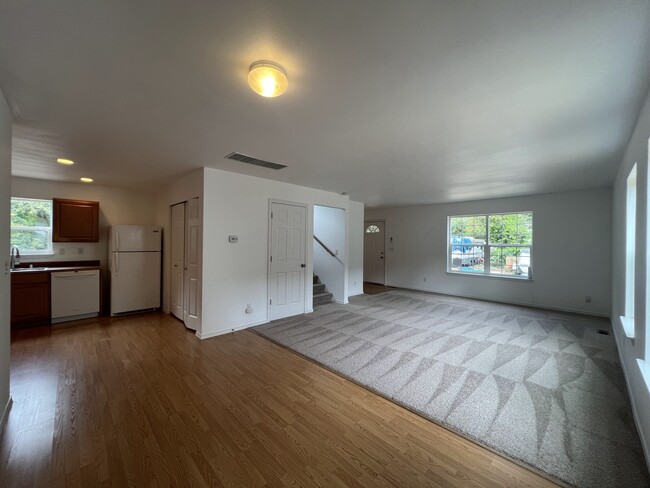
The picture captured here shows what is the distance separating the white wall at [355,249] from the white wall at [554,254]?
1959mm

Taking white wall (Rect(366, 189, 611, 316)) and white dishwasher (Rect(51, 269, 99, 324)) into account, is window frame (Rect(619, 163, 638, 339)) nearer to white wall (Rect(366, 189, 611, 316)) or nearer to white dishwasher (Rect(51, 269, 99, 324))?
white wall (Rect(366, 189, 611, 316))

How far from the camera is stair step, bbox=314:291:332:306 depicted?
576cm

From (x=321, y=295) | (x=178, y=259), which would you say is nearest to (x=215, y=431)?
(x=178, y=259)

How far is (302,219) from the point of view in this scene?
493 centimetres

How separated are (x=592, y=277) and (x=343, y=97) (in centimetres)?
606

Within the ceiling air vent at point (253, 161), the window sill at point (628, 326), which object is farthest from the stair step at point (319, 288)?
the window sill at point (628, 326)

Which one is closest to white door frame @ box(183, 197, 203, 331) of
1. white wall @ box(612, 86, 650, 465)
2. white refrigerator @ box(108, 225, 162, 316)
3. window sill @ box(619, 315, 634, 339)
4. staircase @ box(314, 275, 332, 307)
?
white refrigerator @ box(108, 225, 162, 316)

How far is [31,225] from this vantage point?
451 cm

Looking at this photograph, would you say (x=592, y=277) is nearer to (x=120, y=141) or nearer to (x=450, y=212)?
(x=450, y=212)

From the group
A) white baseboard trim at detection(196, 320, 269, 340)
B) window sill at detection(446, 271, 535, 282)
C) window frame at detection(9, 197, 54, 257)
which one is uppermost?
window frame at detection(9, 197, 54, 257)

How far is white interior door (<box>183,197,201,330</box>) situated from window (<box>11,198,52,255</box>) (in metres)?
2.79

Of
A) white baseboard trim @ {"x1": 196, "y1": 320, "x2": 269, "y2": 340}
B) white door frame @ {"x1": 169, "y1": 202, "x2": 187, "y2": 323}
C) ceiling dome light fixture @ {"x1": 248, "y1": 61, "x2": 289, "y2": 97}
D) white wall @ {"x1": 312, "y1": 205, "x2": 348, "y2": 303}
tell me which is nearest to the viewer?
ceiling dome light fixture @ {"x1": 248, "y1": 61, "x2": 289, "y2": 97}

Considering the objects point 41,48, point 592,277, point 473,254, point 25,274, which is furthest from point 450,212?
point 25,274

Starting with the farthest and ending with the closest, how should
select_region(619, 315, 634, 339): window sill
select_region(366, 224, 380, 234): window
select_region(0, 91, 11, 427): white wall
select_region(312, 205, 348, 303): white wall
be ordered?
select_region(366, 224, 380, 234): window
select_region(312, 205, 348, 303): white wall
select_region(619, 315, 634, 339): window sill
select_region(0, 91, 11, 427): white wall
